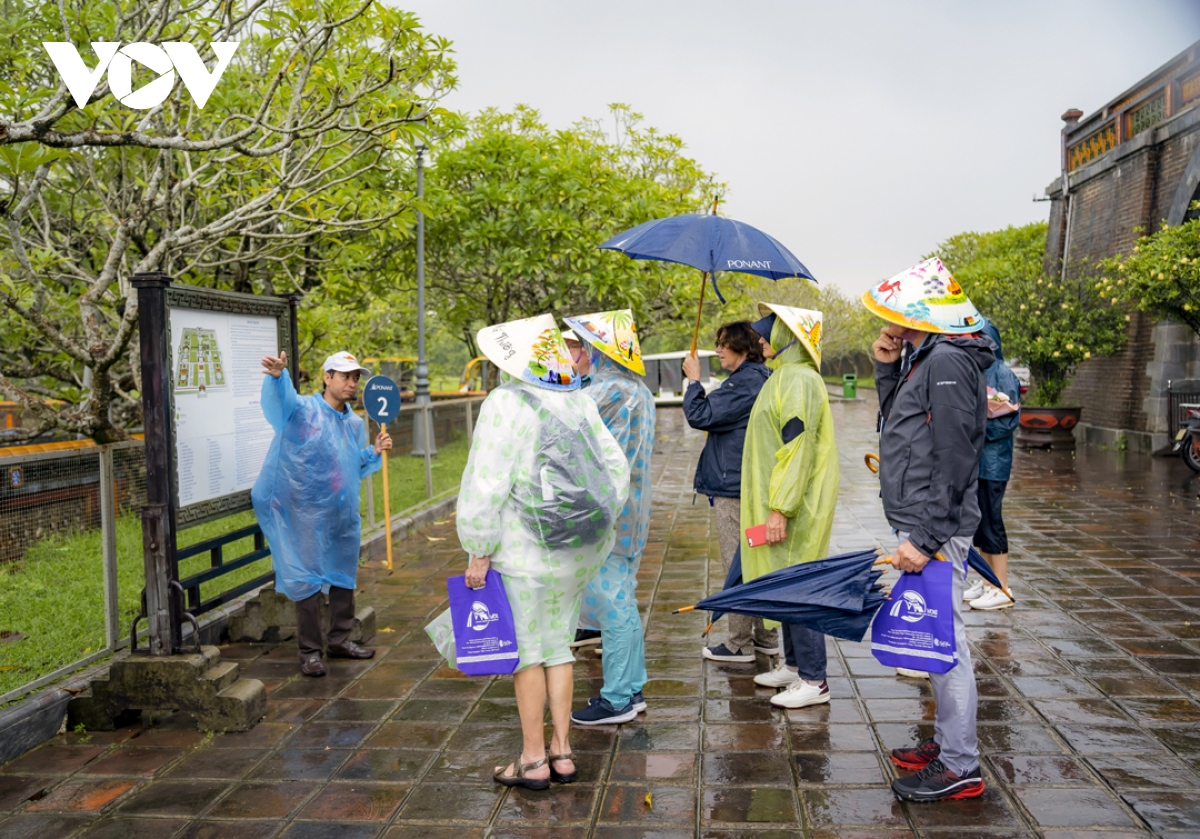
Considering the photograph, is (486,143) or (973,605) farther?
(486,143)

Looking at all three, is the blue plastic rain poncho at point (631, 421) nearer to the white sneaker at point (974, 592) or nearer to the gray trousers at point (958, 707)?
the gray trousers at point (958, 707)

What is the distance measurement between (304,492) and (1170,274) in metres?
11.4

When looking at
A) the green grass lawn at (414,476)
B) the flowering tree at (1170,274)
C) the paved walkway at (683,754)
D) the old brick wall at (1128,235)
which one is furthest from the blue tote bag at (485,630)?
the old brick wall at (1128,235)

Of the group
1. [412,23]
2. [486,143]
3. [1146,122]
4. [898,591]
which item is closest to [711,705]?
[898,591]

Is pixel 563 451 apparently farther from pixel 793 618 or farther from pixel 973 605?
pixel 973 605

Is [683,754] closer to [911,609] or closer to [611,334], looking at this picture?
[911,609]

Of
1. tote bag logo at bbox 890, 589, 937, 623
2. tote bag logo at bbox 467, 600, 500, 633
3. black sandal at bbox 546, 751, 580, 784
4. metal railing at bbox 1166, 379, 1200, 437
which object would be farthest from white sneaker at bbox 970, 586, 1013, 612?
metal railing at bbox 1166, 379, 1200, 437

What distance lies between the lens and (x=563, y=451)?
3643mm

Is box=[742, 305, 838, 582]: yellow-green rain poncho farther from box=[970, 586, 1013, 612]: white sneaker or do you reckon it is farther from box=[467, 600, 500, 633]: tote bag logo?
box=[970, 586, 1013, 612]: white sneaker

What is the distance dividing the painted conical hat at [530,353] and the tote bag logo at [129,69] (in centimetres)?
180

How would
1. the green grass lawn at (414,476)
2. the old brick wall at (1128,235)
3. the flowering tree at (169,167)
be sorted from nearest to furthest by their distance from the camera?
the flowering tree at (169,167), the green grass lawn at (414,476), the old brick wall at (1128,235)

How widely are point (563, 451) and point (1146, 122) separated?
55.1ft

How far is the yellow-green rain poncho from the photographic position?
438 centimetres

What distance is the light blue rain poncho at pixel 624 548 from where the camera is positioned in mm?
4324
